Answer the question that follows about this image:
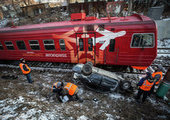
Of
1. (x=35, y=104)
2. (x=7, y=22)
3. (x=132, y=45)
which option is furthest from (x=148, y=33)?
(x=7, y=22)

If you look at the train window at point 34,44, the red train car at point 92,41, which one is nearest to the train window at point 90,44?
the red train car at point 92,41

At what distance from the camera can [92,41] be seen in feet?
19.6

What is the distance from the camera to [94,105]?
4.36 m

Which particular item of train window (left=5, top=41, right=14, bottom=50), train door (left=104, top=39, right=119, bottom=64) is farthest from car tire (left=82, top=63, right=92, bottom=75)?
train window (left=5, top=41, right=14, bottom=50)

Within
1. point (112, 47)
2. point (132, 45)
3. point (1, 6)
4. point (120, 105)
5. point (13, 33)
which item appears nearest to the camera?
point (120, 105)

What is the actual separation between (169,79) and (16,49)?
32.4ft

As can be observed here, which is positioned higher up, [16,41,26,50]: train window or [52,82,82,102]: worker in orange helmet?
[16,41,26,50]: train window

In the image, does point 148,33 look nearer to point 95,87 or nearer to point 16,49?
point 95,87

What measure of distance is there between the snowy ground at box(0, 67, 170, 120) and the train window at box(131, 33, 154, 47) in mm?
2799

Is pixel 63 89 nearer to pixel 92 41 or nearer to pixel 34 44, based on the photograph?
pixel 92 41

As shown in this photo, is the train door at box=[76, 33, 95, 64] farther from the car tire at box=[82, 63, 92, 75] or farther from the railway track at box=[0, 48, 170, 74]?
the car tire at box=[82, 63, 92, 75]

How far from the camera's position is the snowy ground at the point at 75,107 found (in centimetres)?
365

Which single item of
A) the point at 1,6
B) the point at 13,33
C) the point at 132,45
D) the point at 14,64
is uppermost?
the point at 1,6

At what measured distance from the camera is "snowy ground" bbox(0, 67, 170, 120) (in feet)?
12.0
